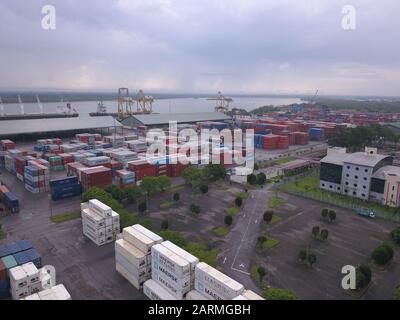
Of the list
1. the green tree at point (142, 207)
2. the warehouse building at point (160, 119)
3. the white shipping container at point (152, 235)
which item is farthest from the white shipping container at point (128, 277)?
the warehouse building at point (160, 119)

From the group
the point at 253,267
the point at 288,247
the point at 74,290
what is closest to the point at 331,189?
the point at 288,247

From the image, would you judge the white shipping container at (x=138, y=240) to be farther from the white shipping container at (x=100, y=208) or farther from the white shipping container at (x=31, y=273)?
the white shipping container at (x=31, y=273)

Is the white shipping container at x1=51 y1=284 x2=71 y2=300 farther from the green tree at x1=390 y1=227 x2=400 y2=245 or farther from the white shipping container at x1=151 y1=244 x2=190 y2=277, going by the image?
the green tree at x1=390 y1=227 x2=400 y2=245

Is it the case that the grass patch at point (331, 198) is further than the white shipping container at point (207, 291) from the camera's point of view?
Yes

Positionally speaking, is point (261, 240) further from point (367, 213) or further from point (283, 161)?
point (283, 161)

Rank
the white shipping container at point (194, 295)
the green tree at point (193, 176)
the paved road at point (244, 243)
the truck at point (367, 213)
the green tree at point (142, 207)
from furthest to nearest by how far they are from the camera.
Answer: the green tree at point (193, 176) < the truck at point (367, 213) < the green tree at point (142, 207) < the paved road at point (244, 243) < the white shipping container at point (194, 295)

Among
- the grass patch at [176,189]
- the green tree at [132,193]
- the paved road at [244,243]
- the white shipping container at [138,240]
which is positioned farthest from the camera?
the grass patch at [176,189]
